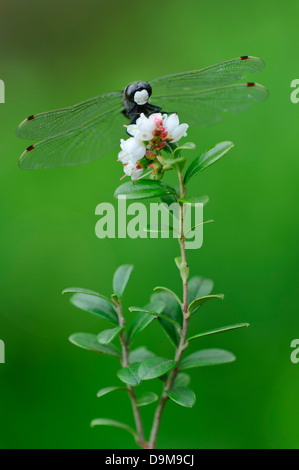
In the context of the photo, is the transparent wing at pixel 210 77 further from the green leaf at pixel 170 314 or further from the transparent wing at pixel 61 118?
the green leaf at pixel 170 314

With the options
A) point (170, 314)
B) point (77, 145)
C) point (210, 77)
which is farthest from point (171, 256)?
point (170, 314)

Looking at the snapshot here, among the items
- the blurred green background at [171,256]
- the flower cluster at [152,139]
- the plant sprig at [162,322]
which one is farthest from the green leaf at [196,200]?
the blurred green background at [171,256]

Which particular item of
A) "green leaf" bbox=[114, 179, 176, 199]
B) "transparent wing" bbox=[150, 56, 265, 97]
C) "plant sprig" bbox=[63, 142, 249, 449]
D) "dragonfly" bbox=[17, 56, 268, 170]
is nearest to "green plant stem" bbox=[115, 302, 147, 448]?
"plant sprig" bbox=[63, 142, 249, 449]

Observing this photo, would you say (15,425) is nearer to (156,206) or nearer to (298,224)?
(156,206)

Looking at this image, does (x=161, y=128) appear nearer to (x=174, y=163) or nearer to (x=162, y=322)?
(x=174, y=163)

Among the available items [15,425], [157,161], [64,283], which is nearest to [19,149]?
[64,283]

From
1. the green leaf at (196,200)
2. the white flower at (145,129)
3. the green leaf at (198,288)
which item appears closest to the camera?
the green leaf at (196,200)

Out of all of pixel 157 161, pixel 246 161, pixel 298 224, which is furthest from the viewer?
pixel 246 161
